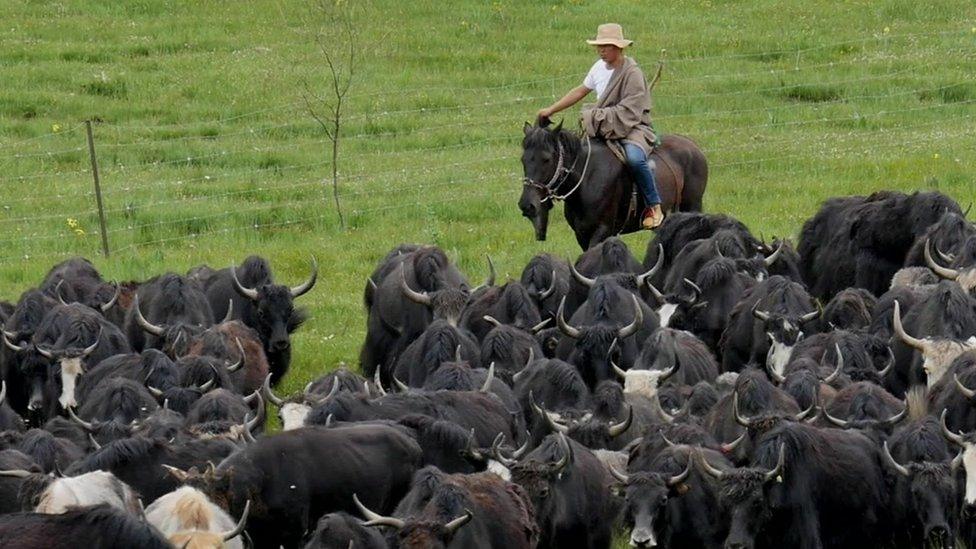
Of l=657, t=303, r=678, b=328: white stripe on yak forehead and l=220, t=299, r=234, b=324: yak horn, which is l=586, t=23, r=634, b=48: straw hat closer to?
l=657, t=303, r=678, b=328: white stripe on yak forehead

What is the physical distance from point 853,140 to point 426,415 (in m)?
17.1

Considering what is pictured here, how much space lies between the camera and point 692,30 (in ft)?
118

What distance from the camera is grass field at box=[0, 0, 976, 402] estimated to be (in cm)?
2381

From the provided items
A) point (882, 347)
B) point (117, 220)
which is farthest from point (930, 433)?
point (117, 220)

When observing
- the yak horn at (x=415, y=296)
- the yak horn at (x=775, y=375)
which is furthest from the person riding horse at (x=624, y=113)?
the yak horn at (x=775, y=375)

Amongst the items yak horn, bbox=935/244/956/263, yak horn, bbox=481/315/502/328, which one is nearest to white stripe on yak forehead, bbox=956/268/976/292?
yak horn, bbox=935/244/956/263

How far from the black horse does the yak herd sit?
100cm

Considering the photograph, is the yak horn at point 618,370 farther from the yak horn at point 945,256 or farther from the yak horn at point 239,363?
the yak horn at point 945,256

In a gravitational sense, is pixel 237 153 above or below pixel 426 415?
below

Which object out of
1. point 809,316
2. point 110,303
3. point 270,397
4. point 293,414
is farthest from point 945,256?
point 110,303

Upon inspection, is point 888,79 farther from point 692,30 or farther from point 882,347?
point 882,347

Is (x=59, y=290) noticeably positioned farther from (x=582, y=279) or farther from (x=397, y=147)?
(x=397, y=147)

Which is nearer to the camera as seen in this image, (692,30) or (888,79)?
(888,79)

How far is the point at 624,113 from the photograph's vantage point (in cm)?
2062
